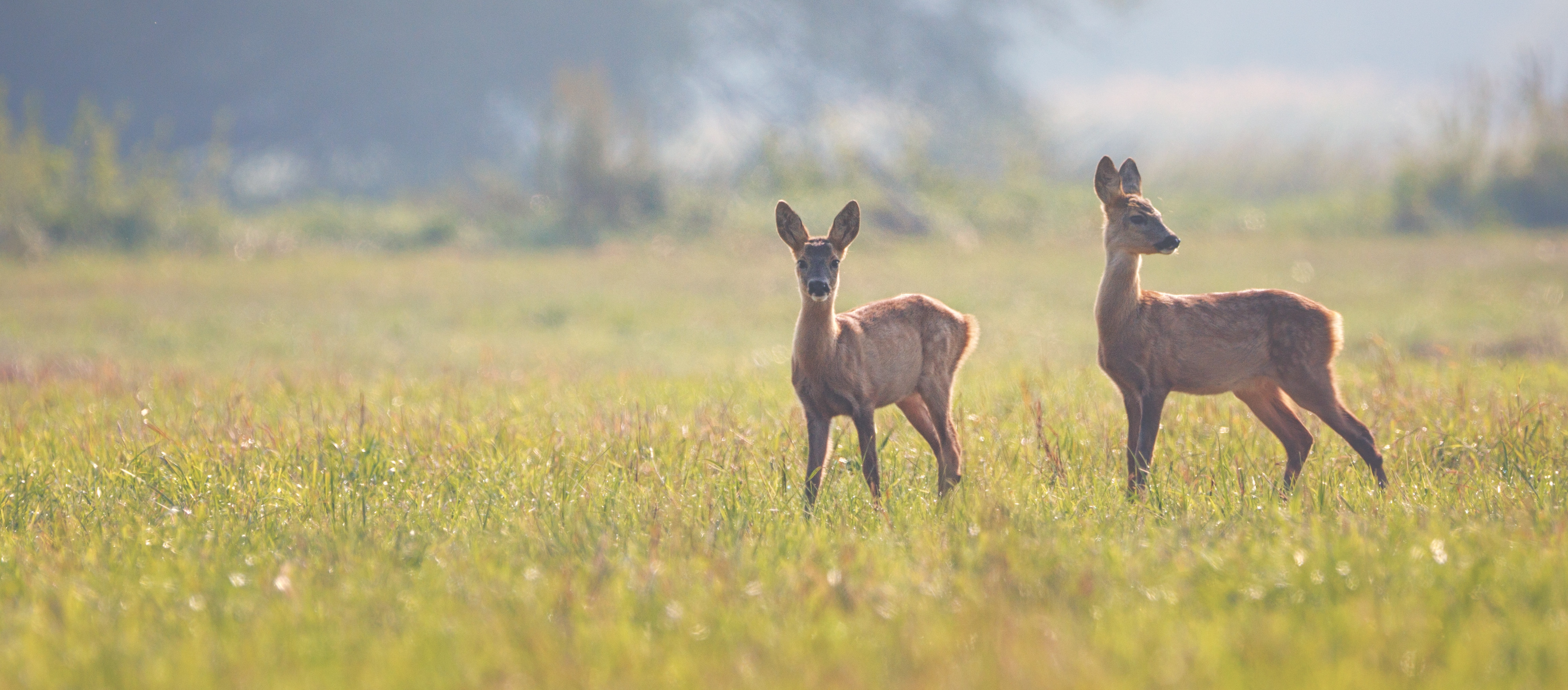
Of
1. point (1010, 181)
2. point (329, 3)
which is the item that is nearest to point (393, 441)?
point (1010, 181)

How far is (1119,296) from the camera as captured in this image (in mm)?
5766

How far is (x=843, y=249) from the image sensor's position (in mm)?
5887

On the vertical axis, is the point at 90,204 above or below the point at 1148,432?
below

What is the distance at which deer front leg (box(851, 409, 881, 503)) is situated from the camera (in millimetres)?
5312

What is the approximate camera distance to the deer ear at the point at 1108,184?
6.01 m

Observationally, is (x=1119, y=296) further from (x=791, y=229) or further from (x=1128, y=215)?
(x=791, y=229)

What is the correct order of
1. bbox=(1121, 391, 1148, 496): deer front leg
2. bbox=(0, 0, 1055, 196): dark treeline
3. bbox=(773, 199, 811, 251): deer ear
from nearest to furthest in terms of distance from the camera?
bbox=(1121, 391, 1148, 496): deer front leg, bbox=(773, 199, 811, 251): deer ear, bbox=(0, 0, 1055, 196): dark treeline

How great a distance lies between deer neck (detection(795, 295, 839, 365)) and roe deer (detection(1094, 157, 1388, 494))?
1142 millimetres

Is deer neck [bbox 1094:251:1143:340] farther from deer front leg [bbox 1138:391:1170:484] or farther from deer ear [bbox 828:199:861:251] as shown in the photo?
deer ear [bbox 828:199:861:251]

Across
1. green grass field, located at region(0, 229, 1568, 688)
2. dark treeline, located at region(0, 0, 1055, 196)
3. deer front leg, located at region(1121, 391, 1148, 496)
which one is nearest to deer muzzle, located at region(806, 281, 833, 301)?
green grass field, located at region(0, 229, 1568, 688)

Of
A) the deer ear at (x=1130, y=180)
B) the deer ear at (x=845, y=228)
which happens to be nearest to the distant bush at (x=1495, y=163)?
the deer ear at (x=1130, y=180)

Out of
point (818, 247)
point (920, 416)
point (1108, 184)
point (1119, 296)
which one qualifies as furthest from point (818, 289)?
point (1108, 184)

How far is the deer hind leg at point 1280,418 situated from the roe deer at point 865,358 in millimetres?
1288

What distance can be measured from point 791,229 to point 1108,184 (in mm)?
1466
